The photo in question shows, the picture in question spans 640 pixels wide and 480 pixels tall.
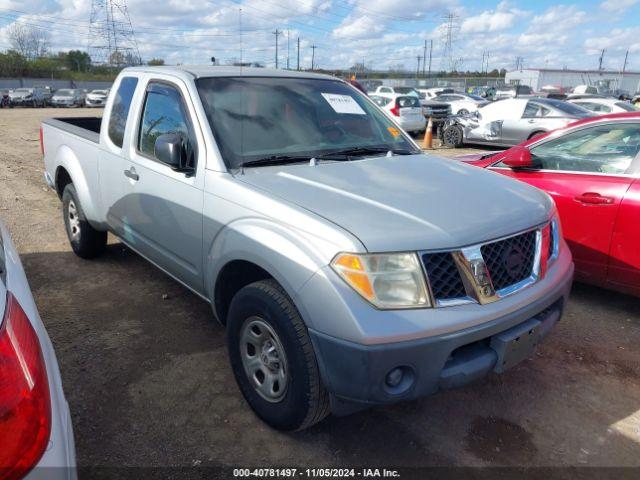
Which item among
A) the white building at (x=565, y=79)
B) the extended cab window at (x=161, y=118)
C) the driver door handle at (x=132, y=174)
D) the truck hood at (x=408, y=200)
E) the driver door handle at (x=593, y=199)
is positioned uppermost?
the white building at (x=565, y=79)

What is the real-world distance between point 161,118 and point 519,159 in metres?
2.92

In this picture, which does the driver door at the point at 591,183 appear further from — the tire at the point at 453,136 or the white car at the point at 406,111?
the white car at the point at 406,111

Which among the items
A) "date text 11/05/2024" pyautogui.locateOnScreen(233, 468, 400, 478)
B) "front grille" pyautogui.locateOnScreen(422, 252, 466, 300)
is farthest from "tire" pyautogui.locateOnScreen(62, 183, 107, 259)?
"front grille" pyautogui.locateOnScreen(422, 252, 466, 300)

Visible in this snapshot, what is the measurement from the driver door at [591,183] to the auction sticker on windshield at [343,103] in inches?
68.6

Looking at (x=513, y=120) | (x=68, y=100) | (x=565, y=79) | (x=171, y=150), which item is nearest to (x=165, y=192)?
(x=171, y=150)

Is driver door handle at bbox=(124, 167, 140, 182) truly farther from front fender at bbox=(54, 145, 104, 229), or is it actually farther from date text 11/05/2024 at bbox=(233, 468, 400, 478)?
Answer: date text 11/05/2024 at bbox=(233, 468, 400, 478)

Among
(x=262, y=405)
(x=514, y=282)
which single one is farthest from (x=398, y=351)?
(x=262, y=405)

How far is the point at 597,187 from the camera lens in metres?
3.87

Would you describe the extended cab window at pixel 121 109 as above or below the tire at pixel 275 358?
above

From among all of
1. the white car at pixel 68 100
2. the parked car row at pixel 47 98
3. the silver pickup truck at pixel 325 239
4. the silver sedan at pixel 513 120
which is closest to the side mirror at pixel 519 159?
the silver pickup truck at pixel 325 239

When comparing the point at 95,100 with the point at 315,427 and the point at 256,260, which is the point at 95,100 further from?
the point at 315,427

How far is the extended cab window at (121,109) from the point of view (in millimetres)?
3914

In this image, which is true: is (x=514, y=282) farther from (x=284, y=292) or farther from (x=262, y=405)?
(x=262, y=405)

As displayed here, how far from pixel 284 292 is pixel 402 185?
0.90m
